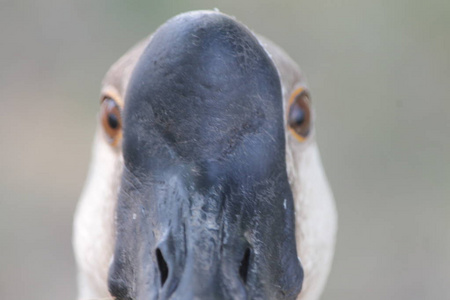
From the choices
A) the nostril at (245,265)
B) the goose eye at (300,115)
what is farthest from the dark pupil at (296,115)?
the nostril at (245,265)

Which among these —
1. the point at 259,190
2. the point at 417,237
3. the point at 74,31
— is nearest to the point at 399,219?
the point at 417,237

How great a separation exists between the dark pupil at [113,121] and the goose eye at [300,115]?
2.03 ft

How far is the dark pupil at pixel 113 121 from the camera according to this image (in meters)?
2.51

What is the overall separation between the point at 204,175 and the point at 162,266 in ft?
0.90

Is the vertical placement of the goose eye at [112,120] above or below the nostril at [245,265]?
above

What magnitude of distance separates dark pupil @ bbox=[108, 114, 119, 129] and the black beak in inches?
15.3

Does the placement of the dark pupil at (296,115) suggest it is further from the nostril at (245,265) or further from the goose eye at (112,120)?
the nostril at (245,265)

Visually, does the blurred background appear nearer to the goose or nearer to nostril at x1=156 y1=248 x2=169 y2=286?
the goose

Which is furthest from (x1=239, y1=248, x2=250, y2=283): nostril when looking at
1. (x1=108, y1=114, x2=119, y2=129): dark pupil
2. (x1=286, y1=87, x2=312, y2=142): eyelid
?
(x1=108, y1=114, x2=119, y2=129): dark pupil

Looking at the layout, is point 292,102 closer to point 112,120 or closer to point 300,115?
point 300,115

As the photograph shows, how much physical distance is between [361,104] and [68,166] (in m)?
3.06

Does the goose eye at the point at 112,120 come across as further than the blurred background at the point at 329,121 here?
No

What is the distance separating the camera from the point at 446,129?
7270 millimetres

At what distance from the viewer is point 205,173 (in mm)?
1938
